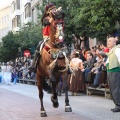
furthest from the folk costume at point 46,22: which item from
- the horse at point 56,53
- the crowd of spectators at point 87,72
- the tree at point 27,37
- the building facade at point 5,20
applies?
the building facade at point 5,20

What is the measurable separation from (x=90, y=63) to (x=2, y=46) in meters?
46.6

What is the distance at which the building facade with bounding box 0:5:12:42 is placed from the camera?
93.6 metres

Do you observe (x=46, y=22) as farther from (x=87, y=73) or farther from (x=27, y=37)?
(x=27, y=37)

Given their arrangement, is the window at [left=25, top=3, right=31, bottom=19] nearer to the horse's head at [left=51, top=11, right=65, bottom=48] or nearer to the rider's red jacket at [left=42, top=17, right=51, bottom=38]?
the rider's red jacket at [left=42, top=17, right=51, bottom=38]

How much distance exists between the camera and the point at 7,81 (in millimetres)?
32844

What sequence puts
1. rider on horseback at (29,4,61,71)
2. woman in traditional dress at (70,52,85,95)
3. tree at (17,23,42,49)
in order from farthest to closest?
tree at (17,23,42,49)
woman in traditional dress at (70,52,85,95)
rider on horseback at (29,4,61,71)

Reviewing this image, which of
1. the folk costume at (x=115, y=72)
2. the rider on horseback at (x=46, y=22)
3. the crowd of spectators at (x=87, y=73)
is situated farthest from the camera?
the crowd of spectators at (x=87, y=73)

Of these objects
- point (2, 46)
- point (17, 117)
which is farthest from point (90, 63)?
point (2, 46)

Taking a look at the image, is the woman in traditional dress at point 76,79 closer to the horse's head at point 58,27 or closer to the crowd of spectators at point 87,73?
the crowd of spectators at point 87,73

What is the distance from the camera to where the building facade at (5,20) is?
307 feet

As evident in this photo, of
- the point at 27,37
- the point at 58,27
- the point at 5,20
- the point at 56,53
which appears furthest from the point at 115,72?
the point at 5,20

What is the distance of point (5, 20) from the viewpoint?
9756cm

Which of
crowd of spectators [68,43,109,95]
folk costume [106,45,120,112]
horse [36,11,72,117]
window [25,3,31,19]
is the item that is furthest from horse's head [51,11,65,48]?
window [25,3,31,19]

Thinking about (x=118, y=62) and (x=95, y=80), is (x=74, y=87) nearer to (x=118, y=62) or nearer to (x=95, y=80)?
(x=95, y=80)
